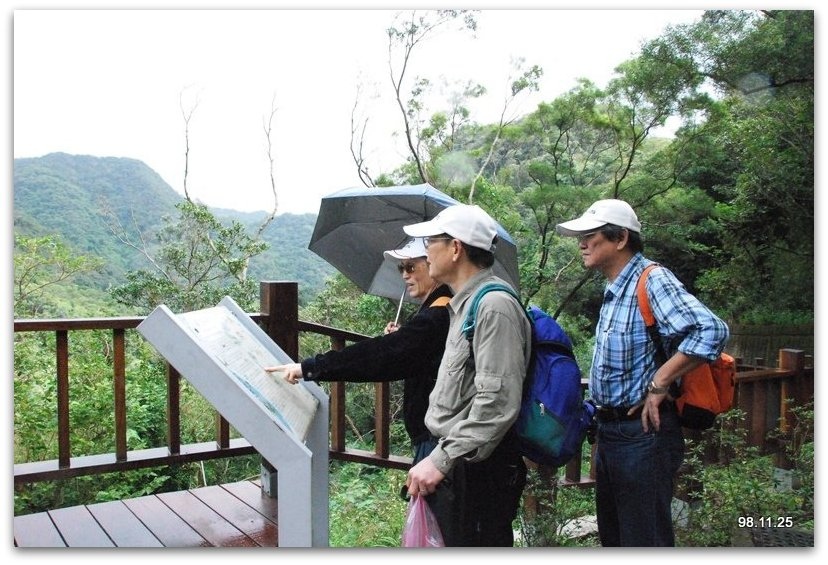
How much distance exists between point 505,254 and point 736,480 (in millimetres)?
1383

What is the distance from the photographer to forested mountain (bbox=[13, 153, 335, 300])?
273 cm

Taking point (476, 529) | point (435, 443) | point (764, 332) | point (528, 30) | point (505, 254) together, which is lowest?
point (476, 529)

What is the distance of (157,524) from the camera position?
2514 millimetres

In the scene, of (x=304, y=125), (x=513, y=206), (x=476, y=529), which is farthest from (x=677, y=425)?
(x=513, y=206)

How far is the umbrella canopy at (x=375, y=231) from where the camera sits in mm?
2221

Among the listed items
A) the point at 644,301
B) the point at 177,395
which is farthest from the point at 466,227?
the point at 177,395

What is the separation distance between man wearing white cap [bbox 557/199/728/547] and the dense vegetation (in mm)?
1057

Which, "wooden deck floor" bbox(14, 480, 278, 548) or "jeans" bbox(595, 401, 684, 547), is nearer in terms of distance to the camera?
"jeans" bbox(595, 401, 684, 547)

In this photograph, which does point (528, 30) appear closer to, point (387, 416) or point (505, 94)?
point (505, 94)

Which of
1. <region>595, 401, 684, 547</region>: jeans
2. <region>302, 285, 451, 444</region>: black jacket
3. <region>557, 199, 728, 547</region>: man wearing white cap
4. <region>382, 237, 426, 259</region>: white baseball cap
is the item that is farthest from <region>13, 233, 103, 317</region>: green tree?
<region>595, 401, 684, 547</region>: jeans

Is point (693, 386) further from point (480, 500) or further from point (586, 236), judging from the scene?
point (480, 500)

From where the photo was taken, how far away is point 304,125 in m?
3.15
